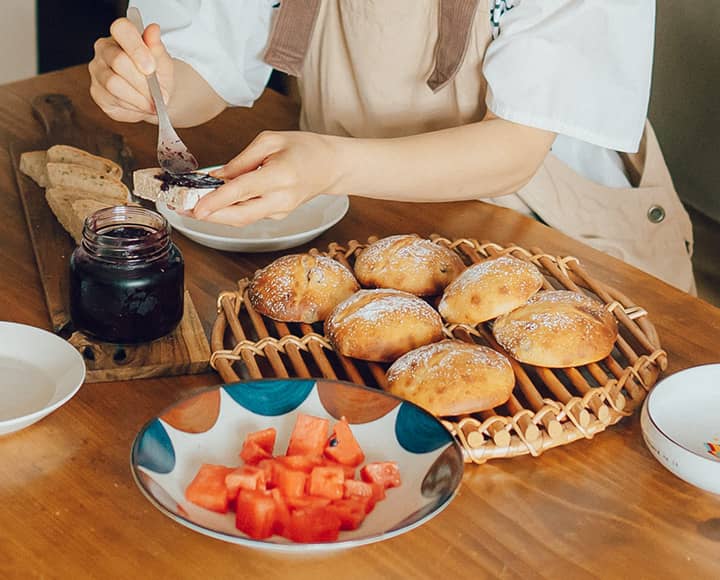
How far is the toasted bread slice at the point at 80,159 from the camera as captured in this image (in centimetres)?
142

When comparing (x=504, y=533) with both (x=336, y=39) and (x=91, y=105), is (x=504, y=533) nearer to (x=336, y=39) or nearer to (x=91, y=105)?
(x=336, y=39)

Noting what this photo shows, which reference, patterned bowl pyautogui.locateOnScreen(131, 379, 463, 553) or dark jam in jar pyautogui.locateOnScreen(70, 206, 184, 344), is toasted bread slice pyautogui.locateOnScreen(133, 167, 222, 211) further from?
patterned bowl pyautogui.locateOnScreen(131, 379, 463, 553)

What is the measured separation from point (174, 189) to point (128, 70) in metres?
0.29

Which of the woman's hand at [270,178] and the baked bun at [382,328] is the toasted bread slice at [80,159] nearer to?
the woman's hand at [270,178]

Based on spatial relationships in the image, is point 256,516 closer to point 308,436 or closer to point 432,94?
point 308,436

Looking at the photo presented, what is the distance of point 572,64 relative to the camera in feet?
4.37

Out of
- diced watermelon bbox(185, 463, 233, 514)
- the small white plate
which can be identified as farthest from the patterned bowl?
the small white plate

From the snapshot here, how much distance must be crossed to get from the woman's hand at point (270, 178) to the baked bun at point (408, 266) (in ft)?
0.37

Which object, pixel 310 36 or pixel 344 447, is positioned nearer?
pixel 344 447

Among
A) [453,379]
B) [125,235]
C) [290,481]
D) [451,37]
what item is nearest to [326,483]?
[290,481]

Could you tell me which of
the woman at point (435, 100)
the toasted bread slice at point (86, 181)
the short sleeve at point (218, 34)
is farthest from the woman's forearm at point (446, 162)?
the short sleeve at point (218, 34)

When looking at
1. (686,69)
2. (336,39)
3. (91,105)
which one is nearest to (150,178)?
(336,39)

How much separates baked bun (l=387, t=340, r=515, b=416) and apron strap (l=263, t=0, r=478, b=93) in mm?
612

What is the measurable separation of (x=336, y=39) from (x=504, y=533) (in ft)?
3.29
